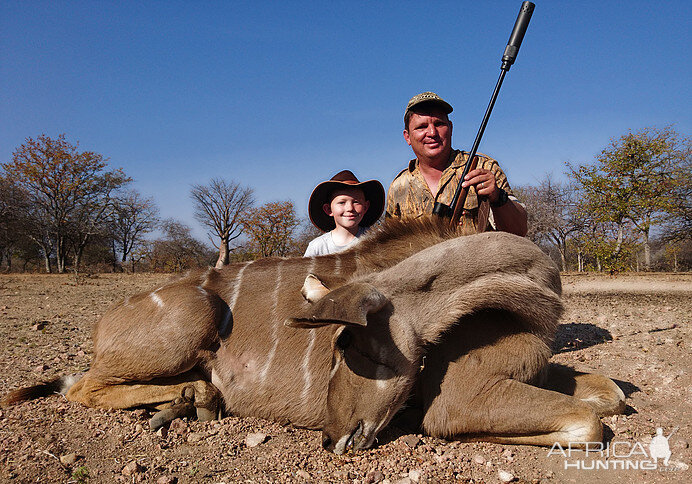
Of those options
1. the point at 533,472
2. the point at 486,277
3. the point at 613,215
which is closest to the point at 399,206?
the point at 486,277

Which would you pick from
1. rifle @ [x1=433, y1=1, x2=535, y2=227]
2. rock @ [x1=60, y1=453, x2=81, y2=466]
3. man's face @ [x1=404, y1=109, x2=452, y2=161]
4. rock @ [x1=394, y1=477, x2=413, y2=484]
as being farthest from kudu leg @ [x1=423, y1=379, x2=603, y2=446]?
man's face @ [x1=404, y1=109, x2=452, y2=161]

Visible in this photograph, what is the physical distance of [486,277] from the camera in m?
3.21

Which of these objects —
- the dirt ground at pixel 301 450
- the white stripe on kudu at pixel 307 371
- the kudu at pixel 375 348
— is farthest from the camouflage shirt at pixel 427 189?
the dirt ground at pixel 301 450

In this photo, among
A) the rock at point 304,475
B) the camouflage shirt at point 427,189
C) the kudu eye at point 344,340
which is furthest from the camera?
the camouflage shirt at point 427,189

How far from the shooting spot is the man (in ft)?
15.3

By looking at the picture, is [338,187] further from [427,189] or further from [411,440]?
[411,440]

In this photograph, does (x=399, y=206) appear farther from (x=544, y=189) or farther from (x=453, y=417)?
(x=544, y=189)

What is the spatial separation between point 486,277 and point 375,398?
114cm

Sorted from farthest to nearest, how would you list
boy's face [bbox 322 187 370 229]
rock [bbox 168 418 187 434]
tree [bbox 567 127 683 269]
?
tree [bbox 567 127 683 269] < boy's face [bbox 322 187 370 229] < rock [bbox 168 418 187 434]

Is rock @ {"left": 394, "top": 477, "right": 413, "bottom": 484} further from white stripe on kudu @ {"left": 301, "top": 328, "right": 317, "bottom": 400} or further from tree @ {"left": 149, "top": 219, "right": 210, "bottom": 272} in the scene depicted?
tree @ {"left": 149, "top": 219, "right": 210, "bottom": 272}

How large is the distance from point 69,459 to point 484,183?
154 inches

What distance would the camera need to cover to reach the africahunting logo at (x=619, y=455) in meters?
2.76

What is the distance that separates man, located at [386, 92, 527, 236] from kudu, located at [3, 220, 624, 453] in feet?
3.82

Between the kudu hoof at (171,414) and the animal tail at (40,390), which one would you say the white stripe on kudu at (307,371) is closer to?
the kudu hoof at (171,414)
